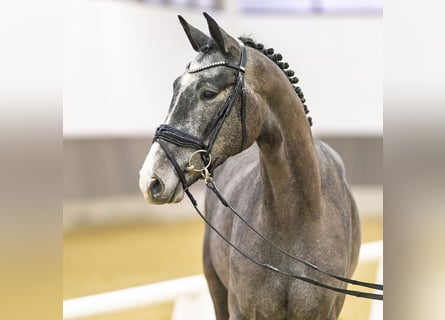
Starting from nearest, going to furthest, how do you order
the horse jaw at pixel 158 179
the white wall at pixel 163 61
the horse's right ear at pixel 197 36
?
the horse jaw at pixel 158 179
the horse's right ear at pixel 197 36
the white wall at pixel 163 61

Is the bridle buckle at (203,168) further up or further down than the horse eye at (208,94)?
further down

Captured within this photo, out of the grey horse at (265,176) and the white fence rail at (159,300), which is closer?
the grey horse at (265,176)

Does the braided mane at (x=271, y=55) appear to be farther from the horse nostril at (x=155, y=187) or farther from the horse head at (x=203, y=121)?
the horse nostril at (x=155, y=187)

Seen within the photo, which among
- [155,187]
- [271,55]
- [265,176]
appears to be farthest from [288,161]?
[155,187]

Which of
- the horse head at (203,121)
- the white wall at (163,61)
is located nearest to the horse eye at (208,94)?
the horse head at (203,121)

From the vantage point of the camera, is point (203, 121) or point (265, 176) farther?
point (265, 176)

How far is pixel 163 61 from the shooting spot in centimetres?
538

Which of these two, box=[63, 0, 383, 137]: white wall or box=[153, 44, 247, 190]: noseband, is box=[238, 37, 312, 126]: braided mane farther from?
box=[63, 0, 383, 137]: white wall

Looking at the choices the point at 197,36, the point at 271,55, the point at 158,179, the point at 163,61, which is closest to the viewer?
the point at 158,179

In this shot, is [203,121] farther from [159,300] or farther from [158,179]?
[159,300]

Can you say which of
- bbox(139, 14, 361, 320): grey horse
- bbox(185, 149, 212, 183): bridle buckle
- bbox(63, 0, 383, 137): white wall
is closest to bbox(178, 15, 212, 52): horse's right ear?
bbox(139, 14, 361, 320): grey horse

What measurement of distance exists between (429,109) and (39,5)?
296mm

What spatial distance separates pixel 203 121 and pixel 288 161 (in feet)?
0.87

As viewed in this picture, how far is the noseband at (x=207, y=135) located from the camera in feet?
3.67
